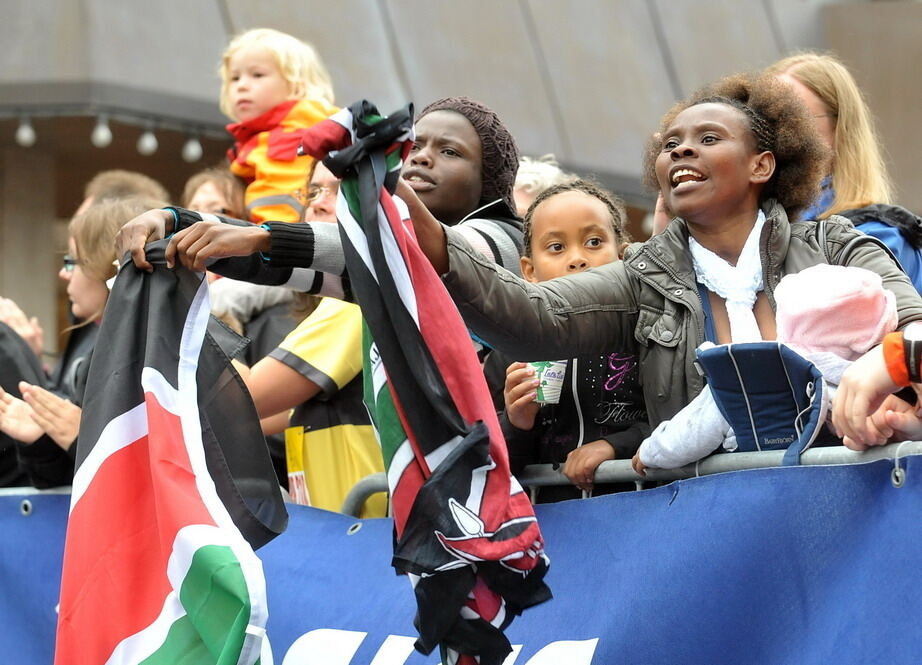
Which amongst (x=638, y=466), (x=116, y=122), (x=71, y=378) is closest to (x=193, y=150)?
(x=116, y=122)

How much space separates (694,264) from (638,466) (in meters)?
0.59

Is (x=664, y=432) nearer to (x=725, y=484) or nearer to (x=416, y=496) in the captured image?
(x=725, y=484)

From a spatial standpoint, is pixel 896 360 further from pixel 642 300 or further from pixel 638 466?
pixel 642 300

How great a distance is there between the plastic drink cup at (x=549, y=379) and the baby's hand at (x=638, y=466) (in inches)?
19.2

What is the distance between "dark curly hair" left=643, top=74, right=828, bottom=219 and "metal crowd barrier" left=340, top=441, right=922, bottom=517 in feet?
2.85

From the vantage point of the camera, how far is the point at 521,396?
3.86 m

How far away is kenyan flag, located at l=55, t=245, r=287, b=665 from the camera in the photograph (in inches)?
129

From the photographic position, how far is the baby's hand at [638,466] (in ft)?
11.4

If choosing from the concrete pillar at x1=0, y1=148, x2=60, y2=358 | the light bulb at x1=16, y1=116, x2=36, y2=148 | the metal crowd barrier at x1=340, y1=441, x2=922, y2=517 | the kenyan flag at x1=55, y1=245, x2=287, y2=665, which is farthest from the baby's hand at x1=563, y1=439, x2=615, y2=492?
the concrete pillar at x1=0, y1=148, x2=60, y2=358

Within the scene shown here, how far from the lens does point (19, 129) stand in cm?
1084

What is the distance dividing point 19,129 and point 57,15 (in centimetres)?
89

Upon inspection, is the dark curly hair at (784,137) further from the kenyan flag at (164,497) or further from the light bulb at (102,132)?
the light bulb at (102,132)

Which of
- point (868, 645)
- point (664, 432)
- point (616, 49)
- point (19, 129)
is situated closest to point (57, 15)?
point (19, 129)

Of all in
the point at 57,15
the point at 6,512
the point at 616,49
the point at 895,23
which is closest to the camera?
the point at 6,512
